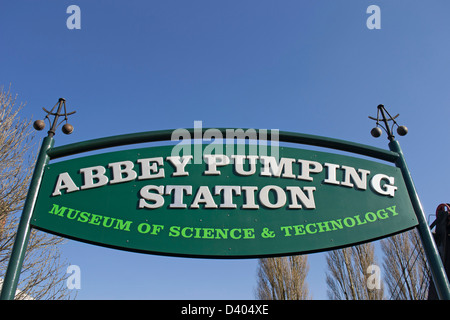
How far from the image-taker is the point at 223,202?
3199mm

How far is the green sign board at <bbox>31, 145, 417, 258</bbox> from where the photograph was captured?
296cm

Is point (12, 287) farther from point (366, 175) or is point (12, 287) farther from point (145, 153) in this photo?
point (366, 175)

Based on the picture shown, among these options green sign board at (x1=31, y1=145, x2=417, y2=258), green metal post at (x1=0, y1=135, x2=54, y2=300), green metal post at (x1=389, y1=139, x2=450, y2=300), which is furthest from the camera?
green sign board at (x1=31, y1=145, x2=417, y2=258)

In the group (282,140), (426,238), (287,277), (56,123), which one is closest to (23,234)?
(56,123)

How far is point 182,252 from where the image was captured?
2.87 m

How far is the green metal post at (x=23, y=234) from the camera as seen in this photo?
2678mm

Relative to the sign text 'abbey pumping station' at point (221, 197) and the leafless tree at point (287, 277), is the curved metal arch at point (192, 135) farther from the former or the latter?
the leafless tree at point (287, 277)

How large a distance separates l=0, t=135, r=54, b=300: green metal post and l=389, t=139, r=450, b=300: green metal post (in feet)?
11.6

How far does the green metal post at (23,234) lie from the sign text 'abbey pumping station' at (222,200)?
0.07 m

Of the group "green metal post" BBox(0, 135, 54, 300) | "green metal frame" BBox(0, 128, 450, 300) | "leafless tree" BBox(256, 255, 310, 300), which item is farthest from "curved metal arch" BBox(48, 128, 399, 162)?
"leafless tree" BBox(256, 255, 310, 300)

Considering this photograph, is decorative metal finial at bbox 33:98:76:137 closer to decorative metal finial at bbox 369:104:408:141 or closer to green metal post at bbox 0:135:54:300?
green metal post at bbox 0:135:54:300

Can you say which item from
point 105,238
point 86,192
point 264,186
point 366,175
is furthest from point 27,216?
point 366,175

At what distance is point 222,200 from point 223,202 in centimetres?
3

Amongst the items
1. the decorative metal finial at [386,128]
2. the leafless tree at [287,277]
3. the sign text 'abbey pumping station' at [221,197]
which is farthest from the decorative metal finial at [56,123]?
the leafless tree at [287,277]
